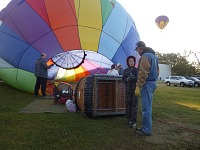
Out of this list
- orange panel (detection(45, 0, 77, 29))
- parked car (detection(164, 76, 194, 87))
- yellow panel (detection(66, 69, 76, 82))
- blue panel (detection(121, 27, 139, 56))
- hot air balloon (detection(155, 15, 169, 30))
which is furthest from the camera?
parked car (detection(164, 76, 194, 87))

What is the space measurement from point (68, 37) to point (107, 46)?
1.37 metres

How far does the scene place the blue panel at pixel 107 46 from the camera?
905 centimetres

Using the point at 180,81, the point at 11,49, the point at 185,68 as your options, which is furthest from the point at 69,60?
the point at 185,68

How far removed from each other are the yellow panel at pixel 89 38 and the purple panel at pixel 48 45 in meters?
0.82

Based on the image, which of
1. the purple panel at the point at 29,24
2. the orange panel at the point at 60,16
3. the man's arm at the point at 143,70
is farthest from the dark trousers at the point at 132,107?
the purple panel at the point at 29,24

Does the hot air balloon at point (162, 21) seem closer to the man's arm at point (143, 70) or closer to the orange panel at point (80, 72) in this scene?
the orange panel at point (80, 72)

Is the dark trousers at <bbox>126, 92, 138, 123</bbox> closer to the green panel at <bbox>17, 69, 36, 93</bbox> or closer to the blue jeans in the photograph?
the blue jeans

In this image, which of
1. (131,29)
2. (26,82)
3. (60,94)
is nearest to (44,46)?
(26,82)

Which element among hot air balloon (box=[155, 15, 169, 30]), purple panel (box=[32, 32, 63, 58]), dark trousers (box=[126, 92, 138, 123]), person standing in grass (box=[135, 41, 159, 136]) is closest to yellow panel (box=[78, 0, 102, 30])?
purple panel (box=[32, 32, 63, 58])

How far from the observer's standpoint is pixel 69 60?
10.9 metres

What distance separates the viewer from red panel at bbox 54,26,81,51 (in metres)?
8.80

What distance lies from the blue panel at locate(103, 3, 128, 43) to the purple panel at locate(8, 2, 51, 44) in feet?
6.83

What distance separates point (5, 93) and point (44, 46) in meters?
2.13

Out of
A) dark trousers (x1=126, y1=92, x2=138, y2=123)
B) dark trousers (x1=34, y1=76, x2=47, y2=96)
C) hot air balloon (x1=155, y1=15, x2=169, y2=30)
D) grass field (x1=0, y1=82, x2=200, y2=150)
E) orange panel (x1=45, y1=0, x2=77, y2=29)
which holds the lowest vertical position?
grass field (x1=0, y1=82, x2=200, y2=150)
